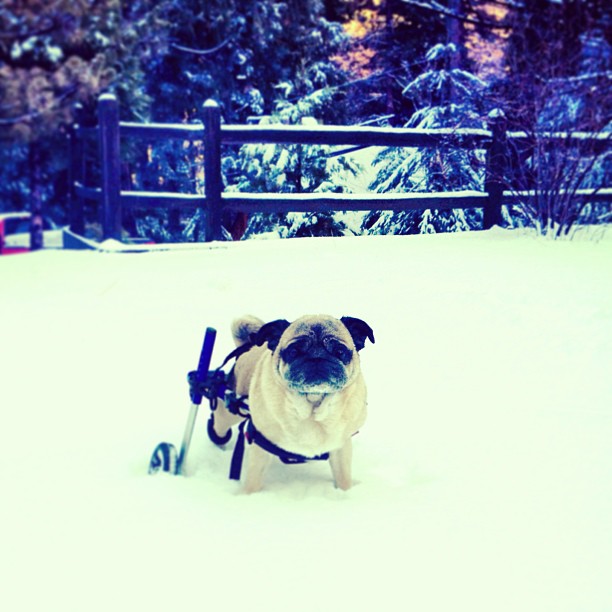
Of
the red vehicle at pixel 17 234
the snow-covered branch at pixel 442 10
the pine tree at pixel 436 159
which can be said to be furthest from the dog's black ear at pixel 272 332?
the red vehicle at pixel 17 234

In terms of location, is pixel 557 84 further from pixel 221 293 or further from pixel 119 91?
pixel 119 91

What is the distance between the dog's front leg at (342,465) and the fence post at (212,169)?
747mm

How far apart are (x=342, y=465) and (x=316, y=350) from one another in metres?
0.55

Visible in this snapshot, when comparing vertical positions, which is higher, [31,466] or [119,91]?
[119,91]

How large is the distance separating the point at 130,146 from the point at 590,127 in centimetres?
371

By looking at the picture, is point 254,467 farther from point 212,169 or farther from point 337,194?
point 212,169

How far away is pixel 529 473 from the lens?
2.29m

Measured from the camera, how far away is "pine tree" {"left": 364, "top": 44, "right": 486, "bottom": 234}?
213 cm

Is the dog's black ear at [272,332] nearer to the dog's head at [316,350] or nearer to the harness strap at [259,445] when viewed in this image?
the dog's head at [316,350]

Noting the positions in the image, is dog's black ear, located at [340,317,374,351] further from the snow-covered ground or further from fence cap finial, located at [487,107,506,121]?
fence cap finial, located at [487,107,506,121]

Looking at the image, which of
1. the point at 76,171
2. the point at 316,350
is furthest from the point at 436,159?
the point at 76,171

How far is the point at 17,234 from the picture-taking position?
48.9 feet

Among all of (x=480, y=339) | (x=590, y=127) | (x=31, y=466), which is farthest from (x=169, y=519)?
(x=590, y=127)

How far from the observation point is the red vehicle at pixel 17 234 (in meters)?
13.9
